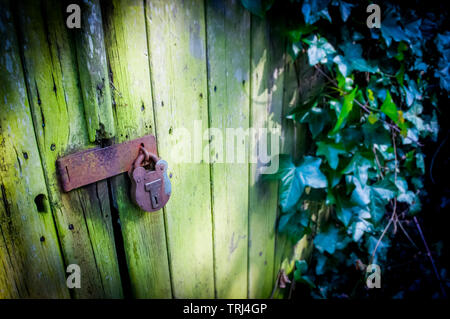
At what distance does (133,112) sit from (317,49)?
2.35 ft

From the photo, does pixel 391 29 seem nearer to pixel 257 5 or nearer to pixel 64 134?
pixel 257 5

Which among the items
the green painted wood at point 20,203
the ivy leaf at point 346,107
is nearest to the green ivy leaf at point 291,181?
the ivy leaf at point 346,107

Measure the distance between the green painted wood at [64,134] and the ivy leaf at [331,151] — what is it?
0.88 meters

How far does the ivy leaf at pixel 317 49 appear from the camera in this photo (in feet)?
3.41

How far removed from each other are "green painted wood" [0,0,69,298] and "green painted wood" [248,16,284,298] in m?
0.68

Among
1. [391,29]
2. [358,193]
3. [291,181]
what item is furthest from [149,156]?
[391,29]

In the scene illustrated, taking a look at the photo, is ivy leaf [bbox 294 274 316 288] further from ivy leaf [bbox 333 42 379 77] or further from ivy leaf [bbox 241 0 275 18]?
ivy leaf [bbox 241 0 275 18]

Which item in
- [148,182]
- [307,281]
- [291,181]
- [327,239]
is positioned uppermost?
[148,182]

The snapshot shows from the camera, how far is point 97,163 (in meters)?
0.69

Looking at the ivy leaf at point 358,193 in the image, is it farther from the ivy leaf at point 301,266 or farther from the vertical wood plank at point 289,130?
the ivy leaf at point 301,266

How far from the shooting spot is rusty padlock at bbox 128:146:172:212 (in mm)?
745

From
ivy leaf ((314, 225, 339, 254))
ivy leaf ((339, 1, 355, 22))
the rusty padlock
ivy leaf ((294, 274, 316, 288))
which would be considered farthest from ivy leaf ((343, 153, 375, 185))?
the rusty padlock
